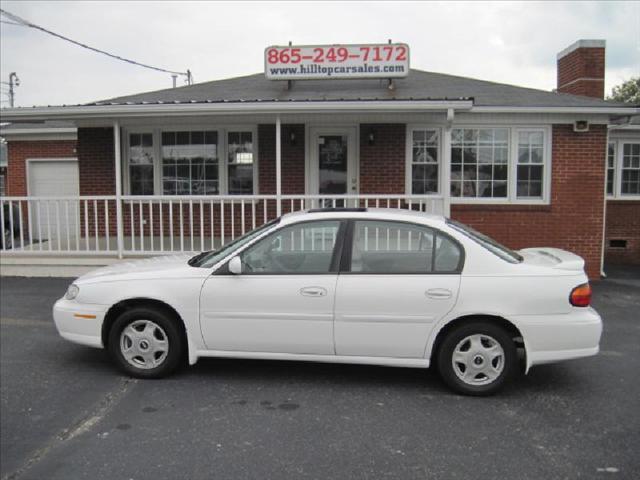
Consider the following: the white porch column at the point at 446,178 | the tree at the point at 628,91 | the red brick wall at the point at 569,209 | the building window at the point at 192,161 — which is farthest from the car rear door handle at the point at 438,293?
the tree at the point at 628,91

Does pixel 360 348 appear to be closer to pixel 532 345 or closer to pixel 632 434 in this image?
pixel 532 345

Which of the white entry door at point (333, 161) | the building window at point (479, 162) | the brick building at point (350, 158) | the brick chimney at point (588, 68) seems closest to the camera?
the brick building at point (350, 158)

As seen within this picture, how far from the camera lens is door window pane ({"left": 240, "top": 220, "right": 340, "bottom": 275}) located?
4.93 metres

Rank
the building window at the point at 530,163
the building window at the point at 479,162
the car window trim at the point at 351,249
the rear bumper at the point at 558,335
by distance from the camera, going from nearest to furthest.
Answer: the rear bumper at the point at 558,335, the car window trim at the point at 351,249, the building window at the point at 530,163, the building window at the point at 479,162

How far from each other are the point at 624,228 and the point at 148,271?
13.0 metres

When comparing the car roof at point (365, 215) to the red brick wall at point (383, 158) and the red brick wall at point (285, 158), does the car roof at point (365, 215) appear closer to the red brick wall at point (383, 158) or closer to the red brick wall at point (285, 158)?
the red brick wall at point (383, 158)

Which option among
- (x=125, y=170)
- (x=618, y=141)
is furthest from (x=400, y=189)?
(x=618, y=141)

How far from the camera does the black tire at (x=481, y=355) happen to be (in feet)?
15.1

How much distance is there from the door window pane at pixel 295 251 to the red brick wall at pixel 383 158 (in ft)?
21.1

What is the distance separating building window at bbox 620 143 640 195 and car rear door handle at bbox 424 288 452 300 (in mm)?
11927

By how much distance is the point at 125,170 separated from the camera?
11773mm

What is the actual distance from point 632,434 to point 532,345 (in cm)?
91

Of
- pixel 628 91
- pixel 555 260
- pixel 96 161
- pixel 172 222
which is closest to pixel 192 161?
pixel 172 222

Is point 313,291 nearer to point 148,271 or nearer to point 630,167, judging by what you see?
point 148,271
